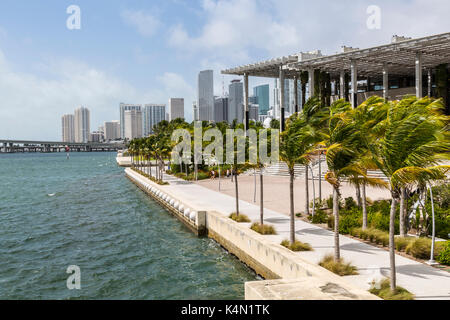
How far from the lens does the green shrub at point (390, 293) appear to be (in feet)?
34.0

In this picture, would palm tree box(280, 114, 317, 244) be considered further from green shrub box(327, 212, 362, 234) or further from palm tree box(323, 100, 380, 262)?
green shrub box(327, 212, 362, 234)

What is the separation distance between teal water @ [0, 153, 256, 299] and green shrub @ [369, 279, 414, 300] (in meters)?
6.02

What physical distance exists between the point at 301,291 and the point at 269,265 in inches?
205

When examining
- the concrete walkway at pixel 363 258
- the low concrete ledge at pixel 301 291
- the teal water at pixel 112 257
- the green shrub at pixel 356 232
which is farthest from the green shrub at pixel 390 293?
the green shrub at pixel 356 232

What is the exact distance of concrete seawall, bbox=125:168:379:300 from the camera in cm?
1042

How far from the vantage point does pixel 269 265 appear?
1577 cm

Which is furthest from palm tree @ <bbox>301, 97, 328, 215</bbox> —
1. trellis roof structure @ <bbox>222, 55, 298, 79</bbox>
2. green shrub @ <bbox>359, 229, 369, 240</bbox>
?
trellis roof structure @ <bbox>222, 55, 298, 79</bbox>

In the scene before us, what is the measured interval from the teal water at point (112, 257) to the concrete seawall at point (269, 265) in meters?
0.75

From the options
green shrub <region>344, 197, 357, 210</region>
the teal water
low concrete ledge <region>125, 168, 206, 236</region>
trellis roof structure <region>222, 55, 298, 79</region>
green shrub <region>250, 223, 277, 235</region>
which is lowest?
the teal water

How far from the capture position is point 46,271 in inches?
757

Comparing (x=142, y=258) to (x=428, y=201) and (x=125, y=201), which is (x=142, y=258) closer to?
(x=428, y=201)
